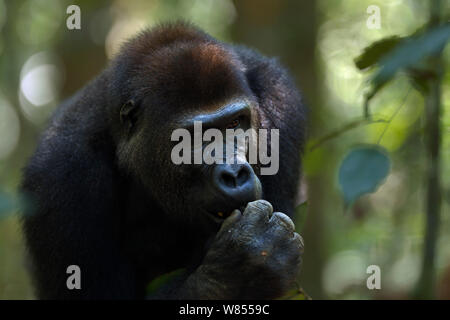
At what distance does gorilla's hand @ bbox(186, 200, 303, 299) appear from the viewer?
4.57 meters

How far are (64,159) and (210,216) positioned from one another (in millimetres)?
1591

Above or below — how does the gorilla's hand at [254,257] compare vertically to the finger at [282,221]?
below

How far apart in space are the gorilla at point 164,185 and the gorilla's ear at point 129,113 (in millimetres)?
13

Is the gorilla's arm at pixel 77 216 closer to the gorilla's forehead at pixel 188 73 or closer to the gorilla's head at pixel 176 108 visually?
the gorilla's head at pixel 176 108

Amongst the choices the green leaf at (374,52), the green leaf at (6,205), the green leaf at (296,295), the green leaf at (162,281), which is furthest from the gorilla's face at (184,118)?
the green leaf at (6,205)

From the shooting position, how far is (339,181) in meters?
3.44

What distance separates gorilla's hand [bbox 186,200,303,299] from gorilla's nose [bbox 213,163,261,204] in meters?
0.26

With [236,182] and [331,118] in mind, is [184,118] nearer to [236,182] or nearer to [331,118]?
[236,182]

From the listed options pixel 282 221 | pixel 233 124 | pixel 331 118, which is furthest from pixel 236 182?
pixel 331 118

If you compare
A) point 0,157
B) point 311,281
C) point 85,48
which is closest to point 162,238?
point 311,281

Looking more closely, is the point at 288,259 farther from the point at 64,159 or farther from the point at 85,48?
the point at 85,48

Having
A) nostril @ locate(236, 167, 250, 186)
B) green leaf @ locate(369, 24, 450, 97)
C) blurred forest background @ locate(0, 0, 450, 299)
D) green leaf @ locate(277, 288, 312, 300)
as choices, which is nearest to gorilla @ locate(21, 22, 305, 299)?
nostril @ locate(236, 167, 250, 186)

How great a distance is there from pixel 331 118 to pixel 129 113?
1131 cm

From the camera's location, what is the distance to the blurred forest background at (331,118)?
6.39m
